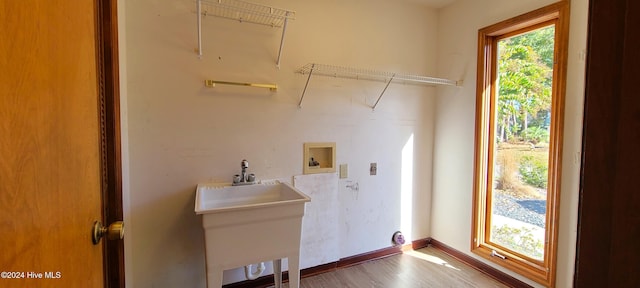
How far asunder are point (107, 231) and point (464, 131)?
2.69 metres

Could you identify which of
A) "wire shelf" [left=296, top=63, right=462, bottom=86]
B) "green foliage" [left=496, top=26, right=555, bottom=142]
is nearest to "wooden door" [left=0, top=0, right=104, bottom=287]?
"wire shelf" [left=296, top=63, right=462, bottom=86]

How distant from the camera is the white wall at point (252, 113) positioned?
5.74 ft

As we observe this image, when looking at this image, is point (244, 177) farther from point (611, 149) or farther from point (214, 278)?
point (611, 149)

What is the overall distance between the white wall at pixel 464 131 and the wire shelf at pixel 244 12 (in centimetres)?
169

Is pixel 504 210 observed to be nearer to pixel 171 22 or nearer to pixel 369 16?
pixel 369 16

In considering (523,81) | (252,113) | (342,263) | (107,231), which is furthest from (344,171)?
(107,231)

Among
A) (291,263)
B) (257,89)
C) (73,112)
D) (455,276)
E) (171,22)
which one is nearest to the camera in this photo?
(73,112)

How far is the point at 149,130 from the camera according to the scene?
5.77ft

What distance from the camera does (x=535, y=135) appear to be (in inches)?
82.2

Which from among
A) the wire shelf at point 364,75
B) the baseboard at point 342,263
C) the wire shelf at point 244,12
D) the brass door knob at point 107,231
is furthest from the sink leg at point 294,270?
the wire shelf at point 244,12

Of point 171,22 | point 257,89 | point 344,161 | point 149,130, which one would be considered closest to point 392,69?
point 344,161

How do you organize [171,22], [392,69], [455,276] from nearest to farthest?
[171,22]
[455,276]
[392,69]

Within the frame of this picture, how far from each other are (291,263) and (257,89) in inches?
49.6

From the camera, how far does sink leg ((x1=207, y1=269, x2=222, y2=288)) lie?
1.49 metres
